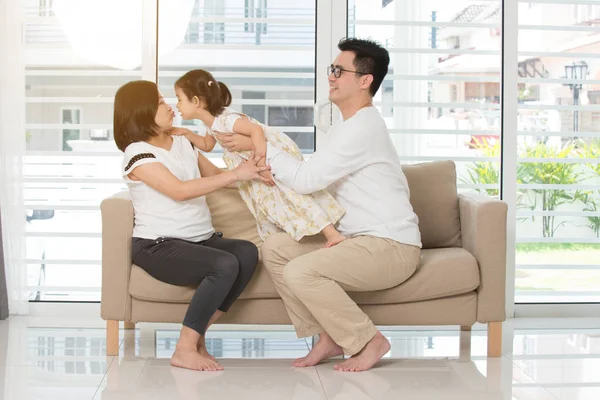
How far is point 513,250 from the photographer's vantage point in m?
4.57

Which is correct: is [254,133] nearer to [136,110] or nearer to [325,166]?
[325,166]

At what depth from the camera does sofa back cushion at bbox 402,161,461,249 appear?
3.98m

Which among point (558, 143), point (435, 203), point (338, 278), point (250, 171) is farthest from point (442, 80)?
point (338, 278)

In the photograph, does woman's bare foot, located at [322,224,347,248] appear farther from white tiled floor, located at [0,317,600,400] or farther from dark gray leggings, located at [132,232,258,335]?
white tiled floor, located at [0,317,600,400]

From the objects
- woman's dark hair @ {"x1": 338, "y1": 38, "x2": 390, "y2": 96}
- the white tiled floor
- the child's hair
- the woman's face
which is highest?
woman's dark hair @ {"x1": 338, "y1": 38, "x2": 390, "y2": 96}

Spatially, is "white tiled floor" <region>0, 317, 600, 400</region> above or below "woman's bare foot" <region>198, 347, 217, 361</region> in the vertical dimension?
below

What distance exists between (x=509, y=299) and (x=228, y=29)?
2020 millimetres

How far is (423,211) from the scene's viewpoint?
158 inches

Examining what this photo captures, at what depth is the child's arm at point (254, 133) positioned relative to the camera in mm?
3459

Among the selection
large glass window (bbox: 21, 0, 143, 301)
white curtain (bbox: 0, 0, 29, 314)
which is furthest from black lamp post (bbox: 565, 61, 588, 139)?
white curtain (bbox: 0, 0, 29, 314)

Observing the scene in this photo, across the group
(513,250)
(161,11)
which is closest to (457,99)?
(513,250)

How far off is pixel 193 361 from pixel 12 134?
1.71m

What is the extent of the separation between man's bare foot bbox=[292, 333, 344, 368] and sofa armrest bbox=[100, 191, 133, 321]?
74 centimetres

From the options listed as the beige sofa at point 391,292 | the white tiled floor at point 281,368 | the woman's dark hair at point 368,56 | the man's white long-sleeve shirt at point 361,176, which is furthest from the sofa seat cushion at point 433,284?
the woman's dark hair at point 368,56
